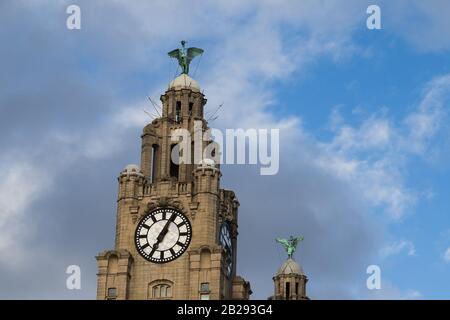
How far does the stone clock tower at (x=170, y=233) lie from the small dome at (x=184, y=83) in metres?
5.87

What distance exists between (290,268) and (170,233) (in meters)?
35.2

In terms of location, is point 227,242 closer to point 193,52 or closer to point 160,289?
point 160,289

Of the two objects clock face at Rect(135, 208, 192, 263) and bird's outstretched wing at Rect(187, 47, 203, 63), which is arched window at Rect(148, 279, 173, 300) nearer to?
clock face at Rect(135, 208, 192, 263)

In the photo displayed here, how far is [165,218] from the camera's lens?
152875 mm

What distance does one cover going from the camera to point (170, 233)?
152m

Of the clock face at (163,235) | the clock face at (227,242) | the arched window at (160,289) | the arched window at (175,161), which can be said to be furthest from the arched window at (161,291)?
the arched window at (175,161)

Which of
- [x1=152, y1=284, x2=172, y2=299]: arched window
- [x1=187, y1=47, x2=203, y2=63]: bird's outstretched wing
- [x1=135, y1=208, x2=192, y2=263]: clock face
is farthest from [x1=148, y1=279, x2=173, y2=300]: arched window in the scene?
[x1=187, y1=47, x2=203, y2=63]: bird's outstretched wing

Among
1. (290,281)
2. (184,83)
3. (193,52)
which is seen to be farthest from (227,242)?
(290,281)

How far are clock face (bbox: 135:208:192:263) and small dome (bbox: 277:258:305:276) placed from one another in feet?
111

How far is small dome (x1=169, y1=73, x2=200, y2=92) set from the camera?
538ft
